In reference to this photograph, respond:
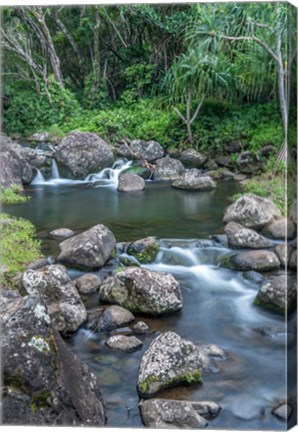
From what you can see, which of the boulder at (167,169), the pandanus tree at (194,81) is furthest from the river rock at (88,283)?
the pandanus tree at (194,81)

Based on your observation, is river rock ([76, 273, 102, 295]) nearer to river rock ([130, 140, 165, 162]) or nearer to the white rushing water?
the white rushing water

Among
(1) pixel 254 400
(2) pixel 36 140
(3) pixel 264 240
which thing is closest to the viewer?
(1) pixel 254 400

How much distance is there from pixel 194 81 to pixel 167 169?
424 mm

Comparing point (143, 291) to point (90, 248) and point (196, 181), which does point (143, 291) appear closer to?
point (90, 248)

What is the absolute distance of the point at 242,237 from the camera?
9.02 ft

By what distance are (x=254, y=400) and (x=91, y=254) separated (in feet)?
3.24

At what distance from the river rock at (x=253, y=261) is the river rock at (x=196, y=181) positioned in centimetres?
34

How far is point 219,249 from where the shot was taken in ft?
8.93

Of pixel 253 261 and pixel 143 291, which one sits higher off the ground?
pixel 253 261

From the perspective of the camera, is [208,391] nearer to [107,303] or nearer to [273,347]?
[273,347]

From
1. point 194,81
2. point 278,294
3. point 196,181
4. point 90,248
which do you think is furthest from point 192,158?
point 278,294

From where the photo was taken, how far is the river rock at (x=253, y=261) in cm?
263

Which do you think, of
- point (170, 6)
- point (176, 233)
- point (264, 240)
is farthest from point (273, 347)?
point (170, 6)

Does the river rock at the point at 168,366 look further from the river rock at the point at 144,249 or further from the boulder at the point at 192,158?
the boulder at the point at 192,158
